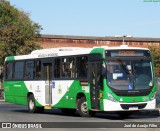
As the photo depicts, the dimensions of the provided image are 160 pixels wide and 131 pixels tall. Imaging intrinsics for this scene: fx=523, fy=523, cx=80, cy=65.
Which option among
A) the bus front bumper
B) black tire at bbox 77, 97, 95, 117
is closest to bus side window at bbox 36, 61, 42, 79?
black tire at bbox 77, 97, 95, 117

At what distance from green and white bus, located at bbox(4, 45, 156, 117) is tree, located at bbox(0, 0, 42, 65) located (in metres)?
31.4

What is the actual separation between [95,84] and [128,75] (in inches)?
57.2

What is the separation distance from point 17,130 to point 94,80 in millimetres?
6184

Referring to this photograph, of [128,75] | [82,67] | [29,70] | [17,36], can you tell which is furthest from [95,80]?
[17,36]

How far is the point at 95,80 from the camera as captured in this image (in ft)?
70.7

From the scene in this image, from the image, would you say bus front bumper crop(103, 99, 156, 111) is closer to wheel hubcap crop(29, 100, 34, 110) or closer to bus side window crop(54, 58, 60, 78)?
bus side window crop(54, 58, 60, 78)

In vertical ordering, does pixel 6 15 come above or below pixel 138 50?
above

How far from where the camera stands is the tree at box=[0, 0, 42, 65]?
57.6 m

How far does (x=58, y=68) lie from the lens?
80.5 feet

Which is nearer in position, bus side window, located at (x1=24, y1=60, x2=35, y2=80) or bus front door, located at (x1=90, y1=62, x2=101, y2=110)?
bus front door, located at (x1=90, y1=62, x2=101, y2=110)

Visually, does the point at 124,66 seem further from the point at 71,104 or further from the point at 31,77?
the point at 31,77

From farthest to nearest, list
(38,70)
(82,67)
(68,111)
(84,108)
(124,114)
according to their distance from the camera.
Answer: (38,70), (68,111), (124,114), (82,67), (84,108)

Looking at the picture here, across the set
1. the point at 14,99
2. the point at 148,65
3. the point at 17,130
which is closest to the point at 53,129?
the point at 17,130

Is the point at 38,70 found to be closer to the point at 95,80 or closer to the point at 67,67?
the point at 67,67
